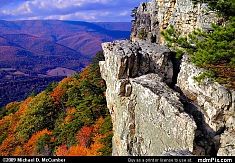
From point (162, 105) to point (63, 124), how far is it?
42.8 metres

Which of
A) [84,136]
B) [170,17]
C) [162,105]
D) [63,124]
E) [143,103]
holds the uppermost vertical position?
[170,17]

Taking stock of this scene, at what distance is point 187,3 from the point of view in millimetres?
42719

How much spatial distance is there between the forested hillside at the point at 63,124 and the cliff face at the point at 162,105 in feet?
38.6

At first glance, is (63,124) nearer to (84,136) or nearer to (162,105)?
(84,136)

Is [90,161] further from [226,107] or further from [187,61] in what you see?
[187,61]

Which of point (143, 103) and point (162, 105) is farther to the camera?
point (143, 103)

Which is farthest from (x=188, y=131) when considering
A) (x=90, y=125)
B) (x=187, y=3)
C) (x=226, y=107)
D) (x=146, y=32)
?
(x=146, y=32)

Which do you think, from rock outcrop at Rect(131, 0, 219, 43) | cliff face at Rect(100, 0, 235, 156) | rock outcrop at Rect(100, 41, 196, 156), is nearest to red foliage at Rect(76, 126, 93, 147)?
rock outcrop at Rect(131, 0, 219, 43)

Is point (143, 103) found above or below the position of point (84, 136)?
above

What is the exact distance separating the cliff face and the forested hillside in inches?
464

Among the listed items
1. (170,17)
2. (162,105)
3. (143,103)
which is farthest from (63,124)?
(162,105)

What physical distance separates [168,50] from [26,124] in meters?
48.4

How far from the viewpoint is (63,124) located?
213 ft

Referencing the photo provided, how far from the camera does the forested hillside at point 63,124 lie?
168 ft
